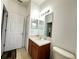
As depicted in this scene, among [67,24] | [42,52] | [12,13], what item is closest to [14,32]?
[12,13]

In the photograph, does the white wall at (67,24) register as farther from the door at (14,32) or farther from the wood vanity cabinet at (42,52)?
the door at (14,32)

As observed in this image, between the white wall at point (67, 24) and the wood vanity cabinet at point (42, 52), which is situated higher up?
the white wall at point (67, 24)

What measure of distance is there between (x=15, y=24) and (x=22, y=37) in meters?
0.96

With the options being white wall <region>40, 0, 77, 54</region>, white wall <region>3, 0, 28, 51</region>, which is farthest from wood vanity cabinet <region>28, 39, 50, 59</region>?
white wall <region>3, 0, 28, 51</region>

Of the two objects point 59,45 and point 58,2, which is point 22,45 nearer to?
point 59,45

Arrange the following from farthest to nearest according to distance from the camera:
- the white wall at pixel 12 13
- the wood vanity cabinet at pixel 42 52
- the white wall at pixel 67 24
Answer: the white wall at pixel 12 13 → the wood vanity cabinet at pixel 42 52 → the white wall at pixel 67 24

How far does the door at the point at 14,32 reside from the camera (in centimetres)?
378

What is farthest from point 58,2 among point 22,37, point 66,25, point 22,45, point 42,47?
point 22,45

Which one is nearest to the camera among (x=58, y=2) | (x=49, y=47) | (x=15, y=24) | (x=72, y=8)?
(x=72, y=8)

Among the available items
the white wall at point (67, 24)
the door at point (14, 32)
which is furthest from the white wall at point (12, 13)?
the white wall at point (67, 24)

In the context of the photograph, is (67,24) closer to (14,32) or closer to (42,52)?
(42,52)

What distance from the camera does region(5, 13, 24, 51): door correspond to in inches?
149

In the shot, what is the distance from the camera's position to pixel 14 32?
4.02 m

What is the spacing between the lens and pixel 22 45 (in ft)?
14.6
